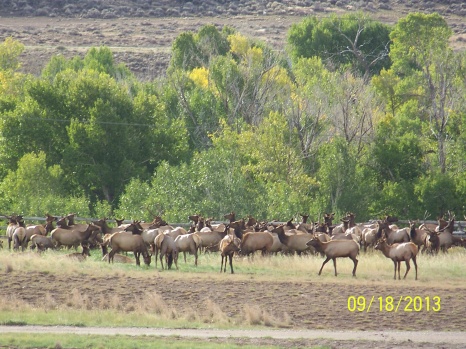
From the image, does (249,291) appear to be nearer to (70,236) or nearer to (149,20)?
(70,236)

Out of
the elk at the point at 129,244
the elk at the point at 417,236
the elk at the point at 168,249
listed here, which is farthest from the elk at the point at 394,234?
the elk at the point at 129,244

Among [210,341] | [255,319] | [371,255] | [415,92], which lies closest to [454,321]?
[255,319]

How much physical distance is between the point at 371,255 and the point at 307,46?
8074 centimetres

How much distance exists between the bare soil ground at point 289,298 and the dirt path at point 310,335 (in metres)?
0.03

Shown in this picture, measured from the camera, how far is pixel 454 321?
27.4m

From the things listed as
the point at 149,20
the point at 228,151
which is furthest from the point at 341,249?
the point at 149,20

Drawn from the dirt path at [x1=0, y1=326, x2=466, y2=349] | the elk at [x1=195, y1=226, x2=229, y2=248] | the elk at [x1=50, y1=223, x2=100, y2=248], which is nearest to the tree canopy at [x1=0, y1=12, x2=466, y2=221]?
the elk at [x1=50, y1=223, x2=100, y2=248]

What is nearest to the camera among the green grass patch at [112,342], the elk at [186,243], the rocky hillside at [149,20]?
the green grass patch at [112,342]

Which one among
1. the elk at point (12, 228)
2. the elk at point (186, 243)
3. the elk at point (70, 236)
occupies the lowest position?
the elk at point (12, 228)

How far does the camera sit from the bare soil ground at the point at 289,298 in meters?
25.7

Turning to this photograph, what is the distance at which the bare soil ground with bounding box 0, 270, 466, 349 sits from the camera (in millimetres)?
25703

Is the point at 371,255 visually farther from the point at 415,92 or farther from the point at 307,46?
the point at 307,46

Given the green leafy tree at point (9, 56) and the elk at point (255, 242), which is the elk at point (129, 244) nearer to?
the elk at point (255, 242)

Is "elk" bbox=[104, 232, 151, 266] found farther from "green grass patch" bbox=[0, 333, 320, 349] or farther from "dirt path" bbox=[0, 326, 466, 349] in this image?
"green grass patch" bbox=[0, 333, 320, 349]
